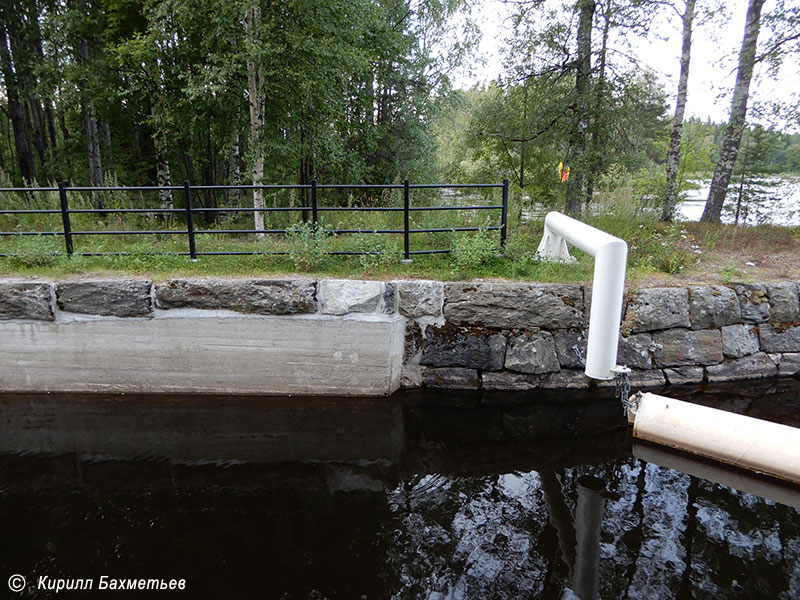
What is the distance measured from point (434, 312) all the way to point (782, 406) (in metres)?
3.91

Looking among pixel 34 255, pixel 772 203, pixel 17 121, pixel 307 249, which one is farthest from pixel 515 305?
pixel 17 121

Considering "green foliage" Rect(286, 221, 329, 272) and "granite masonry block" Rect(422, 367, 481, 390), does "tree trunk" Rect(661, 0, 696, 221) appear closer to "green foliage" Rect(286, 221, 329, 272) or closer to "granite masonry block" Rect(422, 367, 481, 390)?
"granite masonry block" Rect(422, 367, 481, 390)

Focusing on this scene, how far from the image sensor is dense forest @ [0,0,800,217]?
818 cm

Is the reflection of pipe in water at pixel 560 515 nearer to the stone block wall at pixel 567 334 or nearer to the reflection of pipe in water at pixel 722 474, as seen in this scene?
the reflection of pipe in water at pixel 722 474

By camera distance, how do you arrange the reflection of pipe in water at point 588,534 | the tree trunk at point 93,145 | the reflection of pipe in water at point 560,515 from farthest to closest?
the tree trunk at point 93,145 → the reflection of pipe in water at point 560,515 → the reflection of pipe in water at point 588,534

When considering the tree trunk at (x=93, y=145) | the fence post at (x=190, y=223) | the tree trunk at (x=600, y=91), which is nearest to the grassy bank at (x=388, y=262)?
the fence post at (x=190, y=223)

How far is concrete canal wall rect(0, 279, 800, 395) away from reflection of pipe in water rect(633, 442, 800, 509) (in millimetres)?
1429

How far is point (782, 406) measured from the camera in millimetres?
5328

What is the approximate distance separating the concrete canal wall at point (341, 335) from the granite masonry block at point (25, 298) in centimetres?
1

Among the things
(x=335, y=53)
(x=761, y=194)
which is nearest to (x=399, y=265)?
(x=335, y=53)

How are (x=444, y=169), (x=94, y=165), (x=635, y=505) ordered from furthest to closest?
(x=444, y=169), (x=94, y=165), (x=635, y=505)

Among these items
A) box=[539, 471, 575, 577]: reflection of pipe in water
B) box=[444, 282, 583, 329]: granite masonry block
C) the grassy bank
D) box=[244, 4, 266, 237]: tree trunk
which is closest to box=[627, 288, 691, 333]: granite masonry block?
the grassy bank

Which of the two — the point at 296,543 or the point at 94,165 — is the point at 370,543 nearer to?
the point at 296,543

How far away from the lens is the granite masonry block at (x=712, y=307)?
5.85 metres
